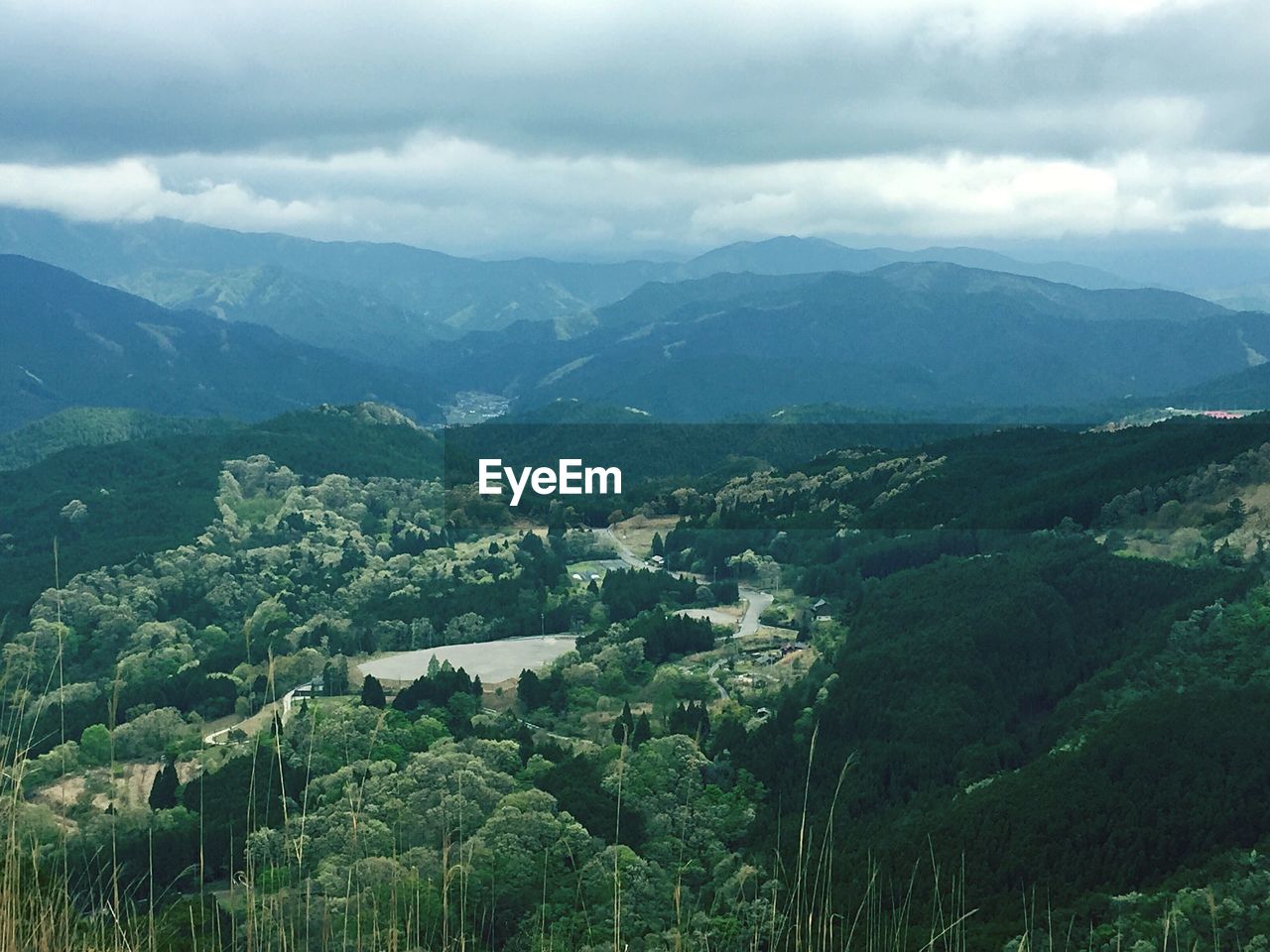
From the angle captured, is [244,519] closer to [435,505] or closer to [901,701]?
[435,505]

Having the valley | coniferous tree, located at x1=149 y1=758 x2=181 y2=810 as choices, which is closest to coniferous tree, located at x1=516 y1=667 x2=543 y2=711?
the valley

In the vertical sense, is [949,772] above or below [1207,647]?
below

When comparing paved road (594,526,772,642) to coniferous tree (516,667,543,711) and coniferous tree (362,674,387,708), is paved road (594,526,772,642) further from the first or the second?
coniferous tree (362,674,387,708)

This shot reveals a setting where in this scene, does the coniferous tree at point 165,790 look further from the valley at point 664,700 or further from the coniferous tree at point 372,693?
the coniferous tree at point 372,693

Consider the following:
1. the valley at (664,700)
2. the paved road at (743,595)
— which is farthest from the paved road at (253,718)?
the paved road at (743,595)

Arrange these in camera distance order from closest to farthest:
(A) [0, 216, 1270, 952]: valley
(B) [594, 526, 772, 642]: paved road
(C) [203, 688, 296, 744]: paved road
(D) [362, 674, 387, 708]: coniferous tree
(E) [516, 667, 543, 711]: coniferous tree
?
(A) [0, 216, 1270, 952]: valley → (C) [203, 688, 296, 744]: paved road → (D) [362, 674, 387, 708]: coniferous tree → (E) [516, 667, 543, 711]: coniferous tree → (B) [594, 526, 772, 642]: paved road

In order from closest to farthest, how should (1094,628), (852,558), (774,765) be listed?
(774,765) < (1094,628) < (852,558)

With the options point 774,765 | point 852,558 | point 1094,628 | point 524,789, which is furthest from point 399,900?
point 852,558

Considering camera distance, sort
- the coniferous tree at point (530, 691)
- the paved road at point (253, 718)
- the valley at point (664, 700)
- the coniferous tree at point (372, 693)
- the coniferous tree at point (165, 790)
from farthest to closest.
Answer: the coniferous tree at point (530, 691)
the coniferous tree at point (372, 693)
the paved road at point (253, 718)
the coniferous tree at point (165, 790)
the valley at point (664, 700)
